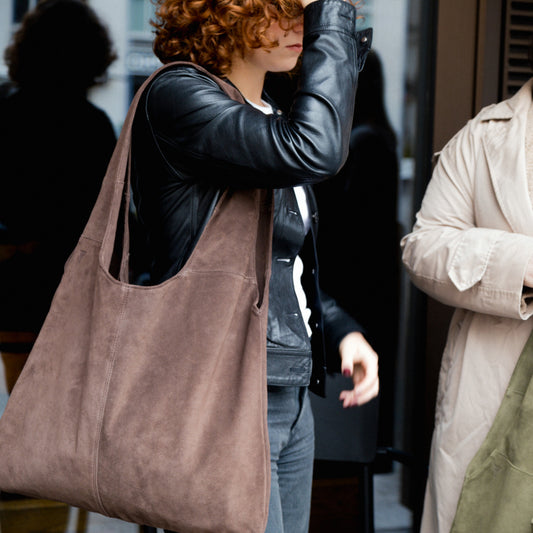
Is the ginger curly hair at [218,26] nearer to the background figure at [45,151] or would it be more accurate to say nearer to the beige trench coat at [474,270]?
the beige trench coat at [474,270]

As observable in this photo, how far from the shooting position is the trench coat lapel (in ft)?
6.12

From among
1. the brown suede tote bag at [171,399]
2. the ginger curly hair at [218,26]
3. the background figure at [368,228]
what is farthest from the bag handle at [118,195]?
the background figure at [368,228]

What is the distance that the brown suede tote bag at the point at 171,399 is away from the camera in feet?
3.71

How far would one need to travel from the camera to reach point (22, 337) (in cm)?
258

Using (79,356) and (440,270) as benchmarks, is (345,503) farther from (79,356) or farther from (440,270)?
(79,356)

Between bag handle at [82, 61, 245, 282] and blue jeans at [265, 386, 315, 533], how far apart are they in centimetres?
39

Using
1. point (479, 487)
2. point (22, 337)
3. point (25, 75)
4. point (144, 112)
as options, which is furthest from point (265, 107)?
point (22, 337)

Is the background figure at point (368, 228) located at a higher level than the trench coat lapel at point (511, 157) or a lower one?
lower

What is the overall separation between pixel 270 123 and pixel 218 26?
0.30 metres

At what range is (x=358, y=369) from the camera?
4.79 feet

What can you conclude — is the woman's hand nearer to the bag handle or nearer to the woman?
the woman

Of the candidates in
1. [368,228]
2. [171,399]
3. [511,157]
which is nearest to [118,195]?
[171,399]

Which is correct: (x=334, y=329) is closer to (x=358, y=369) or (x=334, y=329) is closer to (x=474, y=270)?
(x=358, y=369)

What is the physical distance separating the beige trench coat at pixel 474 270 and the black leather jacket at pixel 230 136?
2.49 feet
